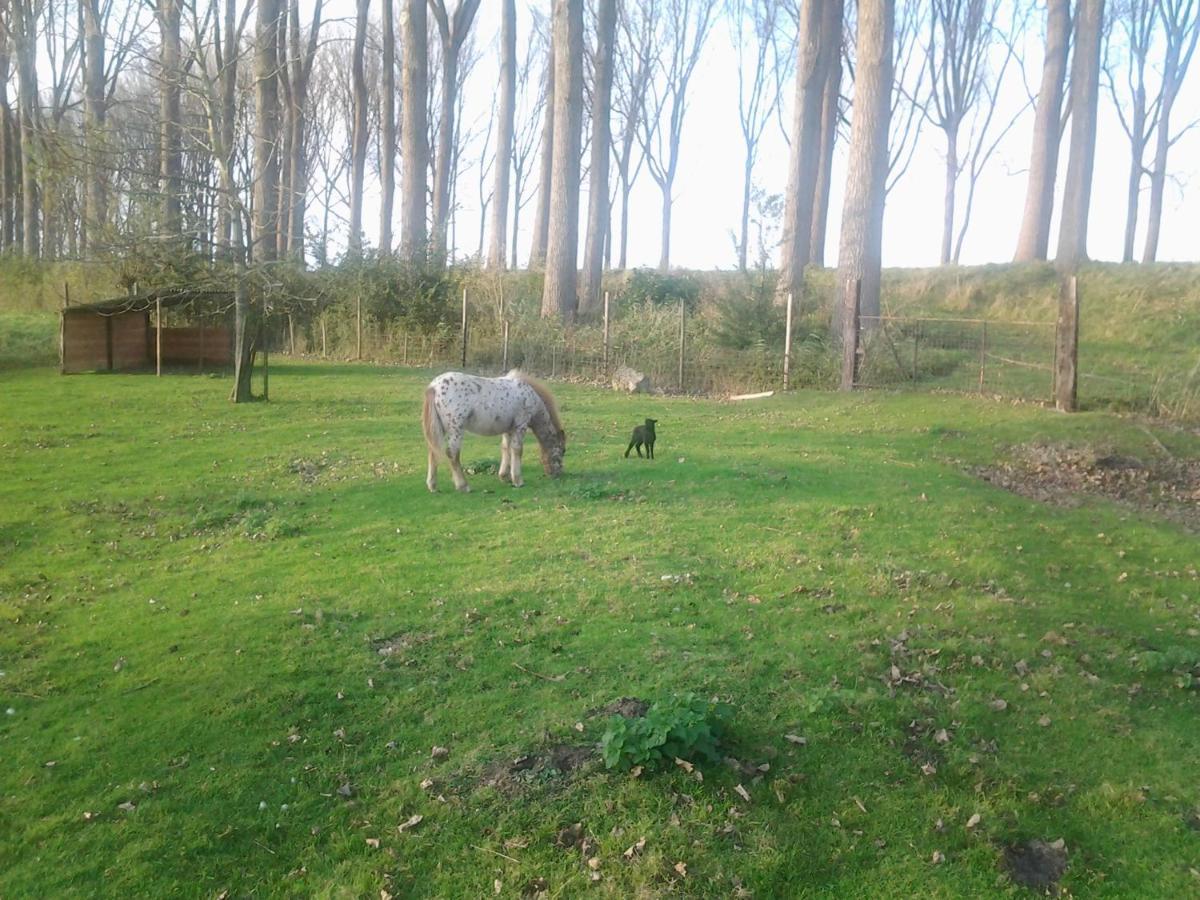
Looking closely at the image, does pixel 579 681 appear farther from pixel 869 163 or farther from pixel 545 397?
pixel 869 163

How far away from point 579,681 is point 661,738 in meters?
1.25

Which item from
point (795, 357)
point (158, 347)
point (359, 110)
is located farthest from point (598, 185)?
point (359, 110)

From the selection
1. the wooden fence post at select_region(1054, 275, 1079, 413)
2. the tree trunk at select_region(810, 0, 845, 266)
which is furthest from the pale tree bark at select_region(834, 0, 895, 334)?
the tree trunk at select_region(810, 0, 845, 266)

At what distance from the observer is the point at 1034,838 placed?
5.42 metres

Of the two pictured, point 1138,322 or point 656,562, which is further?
point 1138,322

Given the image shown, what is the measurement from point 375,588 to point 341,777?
2.87 m

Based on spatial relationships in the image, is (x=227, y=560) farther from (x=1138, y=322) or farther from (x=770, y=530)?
(x=1138, y=322)

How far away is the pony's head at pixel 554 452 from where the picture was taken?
12523 millimetres

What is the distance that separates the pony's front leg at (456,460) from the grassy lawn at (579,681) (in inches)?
8.7

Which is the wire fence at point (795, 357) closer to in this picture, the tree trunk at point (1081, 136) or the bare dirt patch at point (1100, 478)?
the bare dirt patch at point (1100, 478)

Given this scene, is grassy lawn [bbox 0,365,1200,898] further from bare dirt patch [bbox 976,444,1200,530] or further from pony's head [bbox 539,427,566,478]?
bare dirt patch [bbox 976,444,1200,530]

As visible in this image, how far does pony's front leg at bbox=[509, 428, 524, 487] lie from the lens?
40.0ft

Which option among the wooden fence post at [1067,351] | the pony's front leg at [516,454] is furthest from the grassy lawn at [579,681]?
the wooden fence post at [1067,351]

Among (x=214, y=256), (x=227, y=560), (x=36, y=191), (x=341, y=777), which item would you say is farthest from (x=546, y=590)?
(x=36, y=191)
